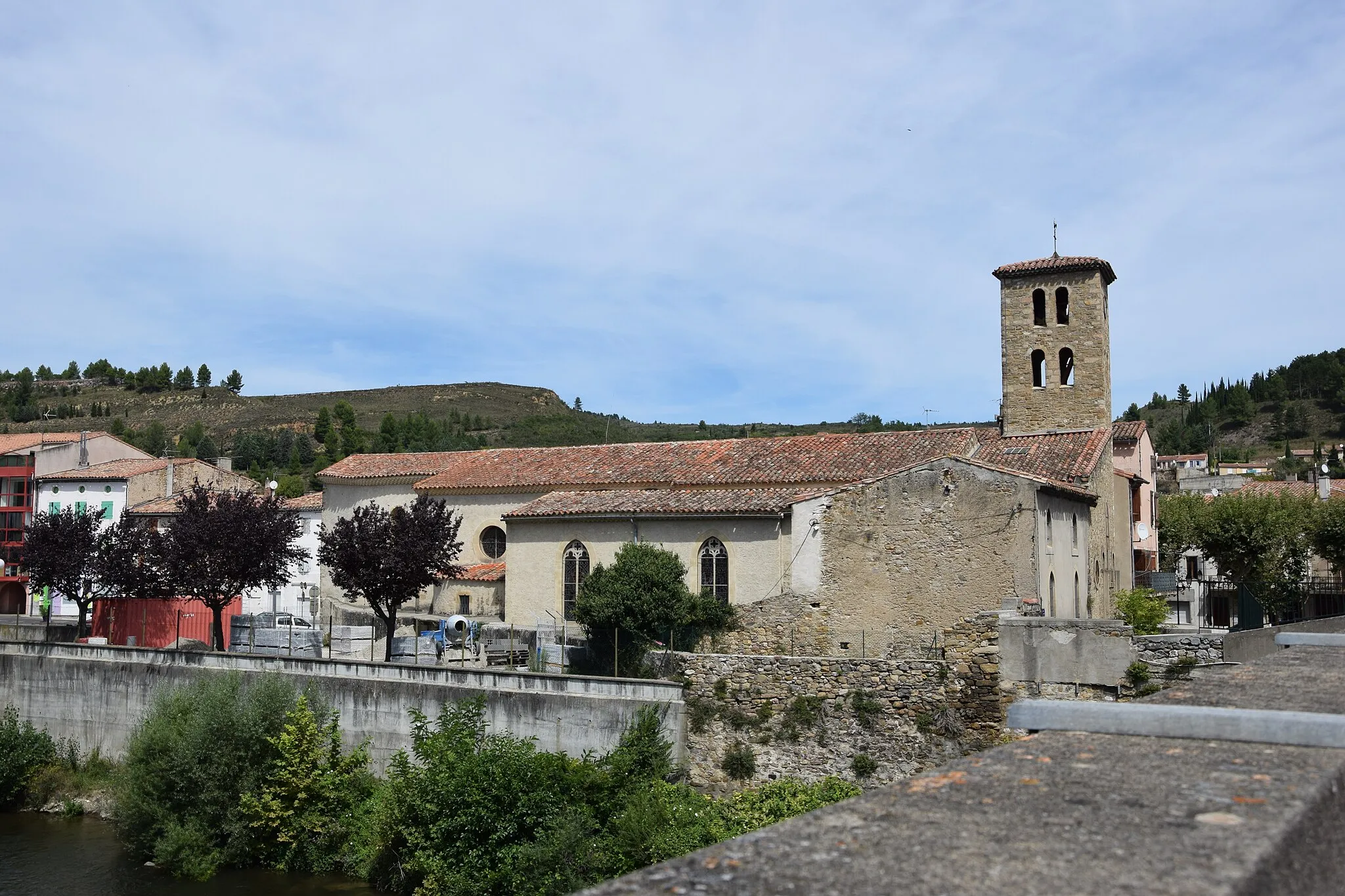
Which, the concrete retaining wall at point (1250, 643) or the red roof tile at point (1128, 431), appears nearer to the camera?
the concrete retaining wall at point (1250, 643)

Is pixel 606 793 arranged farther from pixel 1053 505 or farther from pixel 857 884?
pixel 857 884

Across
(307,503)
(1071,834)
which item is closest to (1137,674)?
(1071,834)

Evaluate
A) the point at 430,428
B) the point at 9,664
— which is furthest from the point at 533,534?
the point at 430,428

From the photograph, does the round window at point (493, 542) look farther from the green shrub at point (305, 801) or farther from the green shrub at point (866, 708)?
the green shrub at point (866, 708)

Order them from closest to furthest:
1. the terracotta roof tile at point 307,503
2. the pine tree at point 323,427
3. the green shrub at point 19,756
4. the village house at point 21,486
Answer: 1. the green shrub at point 19,756
2. the terracotta roof tile at point 307,503
3. the village house at point 21,486
4. the pine tree at point 323,427

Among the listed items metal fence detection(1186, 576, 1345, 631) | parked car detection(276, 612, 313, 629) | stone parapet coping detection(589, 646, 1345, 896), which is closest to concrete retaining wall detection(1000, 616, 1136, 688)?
metal fence detection(1186, 576, 1345, 631)

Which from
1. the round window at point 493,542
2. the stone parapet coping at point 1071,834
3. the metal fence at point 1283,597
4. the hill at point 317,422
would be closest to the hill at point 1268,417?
the hill at point 317,422

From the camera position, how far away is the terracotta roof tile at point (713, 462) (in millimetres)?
30609

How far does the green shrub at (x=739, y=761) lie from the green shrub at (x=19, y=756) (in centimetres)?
2014

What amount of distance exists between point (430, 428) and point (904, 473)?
3246 inches

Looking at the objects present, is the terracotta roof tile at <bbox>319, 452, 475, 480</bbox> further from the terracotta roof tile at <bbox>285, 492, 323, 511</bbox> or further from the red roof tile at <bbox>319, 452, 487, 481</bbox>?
the terracotta roof tile at <bbox>285, 492, 323, 511</bbox>

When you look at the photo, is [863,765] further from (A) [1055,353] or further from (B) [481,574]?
(B) [481,574]

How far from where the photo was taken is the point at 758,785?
778 inches

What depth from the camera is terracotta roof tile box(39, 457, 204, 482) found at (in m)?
50.3
